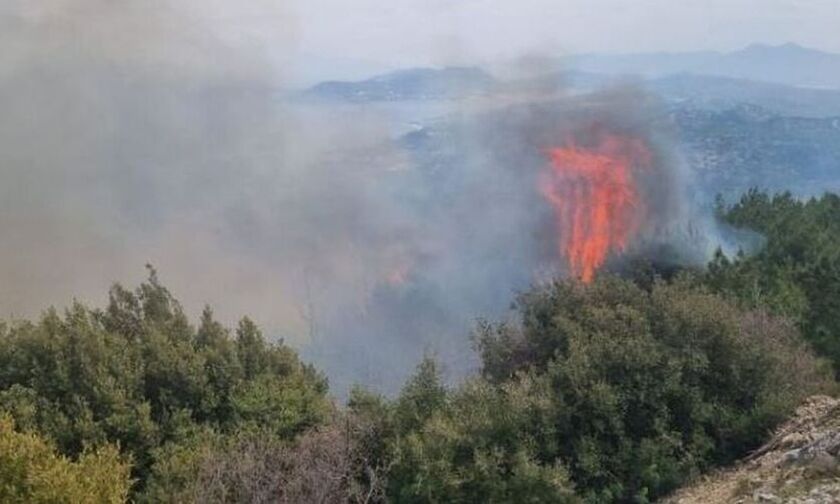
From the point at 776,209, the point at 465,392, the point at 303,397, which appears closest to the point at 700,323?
the point at 465,392

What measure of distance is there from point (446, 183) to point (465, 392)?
64.6 metres

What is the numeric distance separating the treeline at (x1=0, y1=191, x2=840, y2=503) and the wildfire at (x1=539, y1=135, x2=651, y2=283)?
85.0 feet

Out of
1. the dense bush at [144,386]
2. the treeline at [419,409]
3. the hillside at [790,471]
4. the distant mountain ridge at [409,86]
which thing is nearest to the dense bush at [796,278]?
the treeline at [419,409]

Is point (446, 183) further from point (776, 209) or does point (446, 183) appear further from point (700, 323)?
point (700, 323)

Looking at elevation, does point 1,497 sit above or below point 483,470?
above

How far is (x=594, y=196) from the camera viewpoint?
192ft

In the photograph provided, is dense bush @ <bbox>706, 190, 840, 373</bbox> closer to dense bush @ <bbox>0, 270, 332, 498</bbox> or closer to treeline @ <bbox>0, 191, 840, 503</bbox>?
treeline @ <bbox>0, 191, 840, 503</bbox>

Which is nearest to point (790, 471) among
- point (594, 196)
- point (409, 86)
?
point (594, 196)

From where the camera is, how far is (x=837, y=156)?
15738 cm

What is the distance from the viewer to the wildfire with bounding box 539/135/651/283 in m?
55.3

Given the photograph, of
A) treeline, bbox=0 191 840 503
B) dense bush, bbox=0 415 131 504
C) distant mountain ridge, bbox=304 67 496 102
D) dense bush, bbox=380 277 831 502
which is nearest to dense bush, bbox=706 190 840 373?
treeline, bbox=0 191 840 503

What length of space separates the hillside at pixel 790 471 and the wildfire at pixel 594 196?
102ft

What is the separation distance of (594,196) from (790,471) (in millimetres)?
43408

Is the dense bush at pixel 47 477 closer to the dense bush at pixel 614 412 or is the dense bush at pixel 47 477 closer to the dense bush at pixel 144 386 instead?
the dense bush at pixel 144 386
